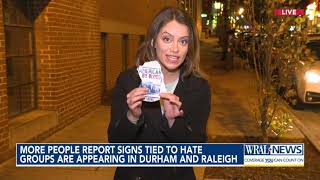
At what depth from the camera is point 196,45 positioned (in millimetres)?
2514

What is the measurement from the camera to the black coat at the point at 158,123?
7.51 ft

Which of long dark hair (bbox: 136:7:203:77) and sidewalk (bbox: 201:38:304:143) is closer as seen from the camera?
long dark hair (bbox: 136:7:203:77)

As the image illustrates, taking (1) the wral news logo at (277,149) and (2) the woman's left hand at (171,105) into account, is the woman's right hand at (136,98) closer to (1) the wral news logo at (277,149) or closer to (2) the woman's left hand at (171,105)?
(2) the woman's left hand at (171,105)

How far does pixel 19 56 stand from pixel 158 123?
4842 millimetres

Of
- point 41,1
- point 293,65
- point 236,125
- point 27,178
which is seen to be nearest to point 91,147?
point 27,178

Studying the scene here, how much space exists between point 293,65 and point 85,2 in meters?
4.55

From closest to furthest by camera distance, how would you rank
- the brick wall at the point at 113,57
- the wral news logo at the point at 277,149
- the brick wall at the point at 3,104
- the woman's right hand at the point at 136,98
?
the woman's right hand at the point at 136,98 < the wral news logo at the point at 277,149 < the brick wall at the point at 3,104 < the brick wall at the point at 113,57

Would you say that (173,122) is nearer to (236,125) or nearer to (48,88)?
(48,88)

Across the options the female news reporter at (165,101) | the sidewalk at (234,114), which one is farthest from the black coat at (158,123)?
the sidewalk at (234,114)

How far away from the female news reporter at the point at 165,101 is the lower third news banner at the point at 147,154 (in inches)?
2.2

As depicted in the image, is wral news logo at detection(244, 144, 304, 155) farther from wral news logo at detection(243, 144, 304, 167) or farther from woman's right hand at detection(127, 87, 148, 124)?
woman's right hand at detection(127, 87, 148, 124)

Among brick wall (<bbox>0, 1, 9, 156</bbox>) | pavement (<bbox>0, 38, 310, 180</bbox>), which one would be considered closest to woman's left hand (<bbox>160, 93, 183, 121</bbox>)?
pavement (<bbox>0, 38, 310, 180</bbox>)

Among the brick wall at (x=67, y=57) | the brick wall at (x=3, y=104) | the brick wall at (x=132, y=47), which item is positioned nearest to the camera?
the brick wall at (x=3, y=104)

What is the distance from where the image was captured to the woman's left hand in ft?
7.14
